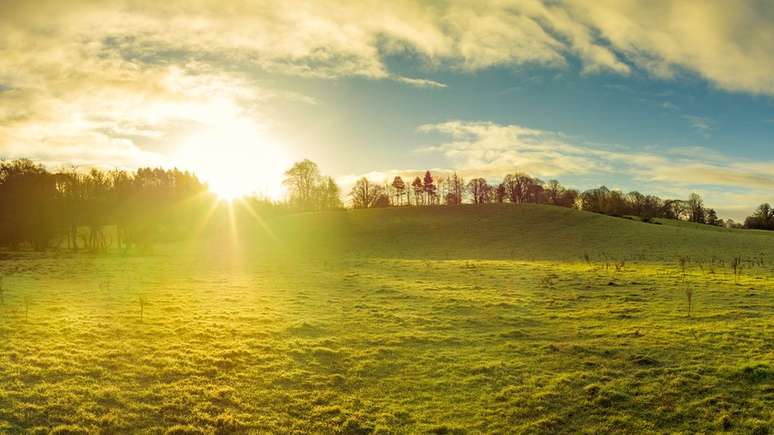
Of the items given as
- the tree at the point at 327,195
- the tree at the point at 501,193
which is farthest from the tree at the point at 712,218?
the tree at the point at 327,195

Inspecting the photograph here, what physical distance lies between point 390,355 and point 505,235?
64.6m

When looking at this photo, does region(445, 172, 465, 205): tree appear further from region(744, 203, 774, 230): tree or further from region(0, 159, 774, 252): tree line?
region(744, 203, 774, 230): tree

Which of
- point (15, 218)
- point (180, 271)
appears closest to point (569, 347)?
point (180, 271)

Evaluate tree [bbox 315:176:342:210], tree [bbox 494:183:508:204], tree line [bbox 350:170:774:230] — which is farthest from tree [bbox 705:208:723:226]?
tree [bbox 315:176:342:210]

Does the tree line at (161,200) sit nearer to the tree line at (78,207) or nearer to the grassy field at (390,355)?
the tree line at (78,207)

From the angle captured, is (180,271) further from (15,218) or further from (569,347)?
(15,218)

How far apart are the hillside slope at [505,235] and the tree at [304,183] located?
26833 millimetres

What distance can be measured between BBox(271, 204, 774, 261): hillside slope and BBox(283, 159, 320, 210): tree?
26833mm

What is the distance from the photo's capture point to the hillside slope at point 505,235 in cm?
5950

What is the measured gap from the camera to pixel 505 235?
256 ft

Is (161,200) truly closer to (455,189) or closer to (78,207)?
(78,207)

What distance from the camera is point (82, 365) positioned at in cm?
1448

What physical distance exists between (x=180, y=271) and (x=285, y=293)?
17976 mm

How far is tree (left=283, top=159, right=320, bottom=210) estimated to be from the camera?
Answer: 137 meters
